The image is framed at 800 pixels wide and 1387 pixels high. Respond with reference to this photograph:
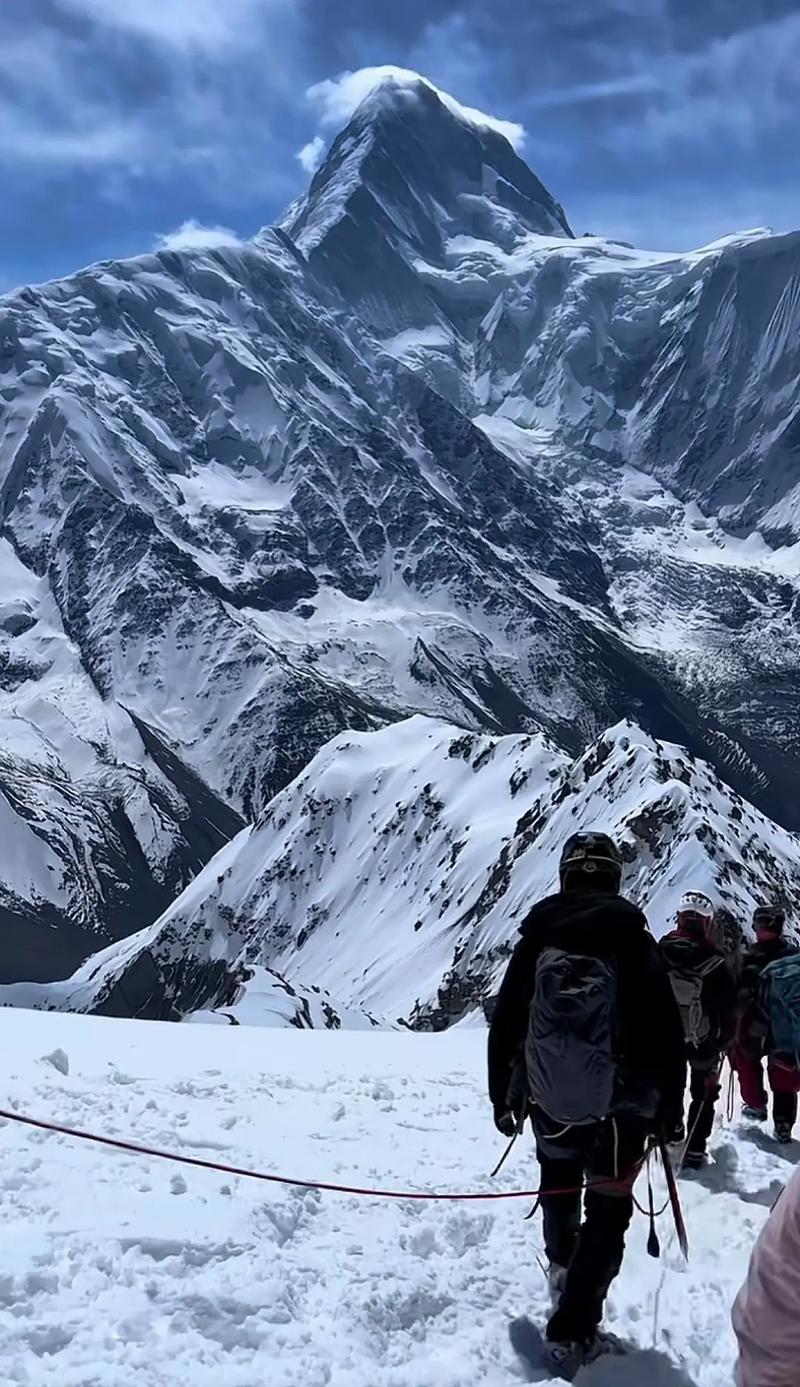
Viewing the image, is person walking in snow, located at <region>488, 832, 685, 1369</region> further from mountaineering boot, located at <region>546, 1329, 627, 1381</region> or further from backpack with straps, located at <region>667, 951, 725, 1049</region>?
backpack with straps, located at <region>667, 951, 725, 1049</region>

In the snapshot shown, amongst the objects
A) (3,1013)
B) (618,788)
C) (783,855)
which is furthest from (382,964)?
(3,1013)

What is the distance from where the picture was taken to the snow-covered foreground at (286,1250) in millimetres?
6406

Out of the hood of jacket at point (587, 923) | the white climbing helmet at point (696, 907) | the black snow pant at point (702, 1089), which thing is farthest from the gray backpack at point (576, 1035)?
the white climbing helmet at point (696, 907)

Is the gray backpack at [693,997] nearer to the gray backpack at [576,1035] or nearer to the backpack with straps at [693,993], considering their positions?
the backpack with straps at [693,993]

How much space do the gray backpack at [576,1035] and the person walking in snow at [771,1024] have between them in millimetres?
4658

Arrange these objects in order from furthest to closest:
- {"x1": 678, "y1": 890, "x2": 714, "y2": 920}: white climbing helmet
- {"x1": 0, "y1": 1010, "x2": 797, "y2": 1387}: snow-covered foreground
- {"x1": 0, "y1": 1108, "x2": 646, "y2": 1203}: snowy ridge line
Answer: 1. {"x1": 678, "y1": 890, "x2": 714, "y2": 920}: white climbing helmet
2. {"x1": 0, "y1": 1108, "x2": 646, "y2": 1203}: snowy ridge line
3. {"x1": 0, "y1": 1010, "x2": 797, "y2": 1387}: snow-covered foreground

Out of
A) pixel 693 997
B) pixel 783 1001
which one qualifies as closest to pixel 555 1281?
pixel 693 997

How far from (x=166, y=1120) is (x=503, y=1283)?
4.12m

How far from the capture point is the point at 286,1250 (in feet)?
25.6

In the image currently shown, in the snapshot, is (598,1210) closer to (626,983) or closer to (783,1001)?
(626,983)

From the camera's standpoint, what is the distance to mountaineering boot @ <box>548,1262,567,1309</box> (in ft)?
23.4

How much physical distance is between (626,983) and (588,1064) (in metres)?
0.50

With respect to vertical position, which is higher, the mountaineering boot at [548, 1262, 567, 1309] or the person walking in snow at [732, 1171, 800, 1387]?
the person walking in snow at [732, 1171, 800, 1387]

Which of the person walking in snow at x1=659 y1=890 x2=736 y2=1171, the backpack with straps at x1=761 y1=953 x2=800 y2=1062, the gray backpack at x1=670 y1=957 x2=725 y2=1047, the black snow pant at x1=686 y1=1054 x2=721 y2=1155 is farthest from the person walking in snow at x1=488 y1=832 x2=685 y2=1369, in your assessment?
the backpack with straps at x1=761 y1=953 x2=800 y2=1062
